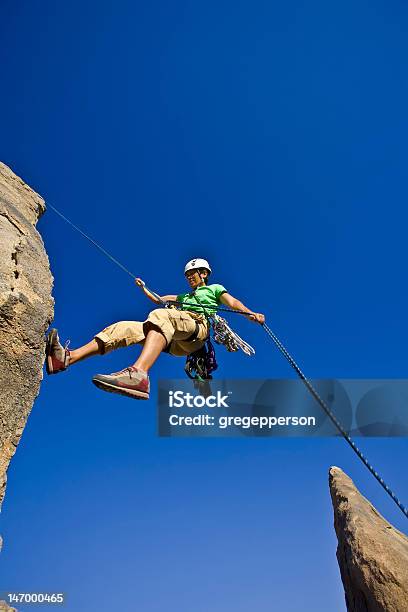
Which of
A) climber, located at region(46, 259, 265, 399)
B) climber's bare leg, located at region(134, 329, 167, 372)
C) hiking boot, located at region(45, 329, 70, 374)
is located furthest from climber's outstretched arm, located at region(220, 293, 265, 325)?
hiking boot, located at region(45, 329, 70, 374)

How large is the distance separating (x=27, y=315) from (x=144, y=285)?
3.18 metres

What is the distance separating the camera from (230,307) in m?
Result: 7.04

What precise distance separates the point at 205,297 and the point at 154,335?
4.71 ft

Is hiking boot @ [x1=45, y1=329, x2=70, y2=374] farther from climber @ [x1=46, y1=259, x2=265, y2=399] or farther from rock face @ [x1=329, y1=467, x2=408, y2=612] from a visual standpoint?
rock face @ [x1=329, y1=467, x2=408, y2=612]

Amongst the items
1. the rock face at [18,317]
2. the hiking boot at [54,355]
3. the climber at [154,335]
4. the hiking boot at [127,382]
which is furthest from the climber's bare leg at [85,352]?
the rock face at [18,317]

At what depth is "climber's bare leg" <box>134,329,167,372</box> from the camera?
17.9 feet

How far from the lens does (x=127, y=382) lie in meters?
5.13

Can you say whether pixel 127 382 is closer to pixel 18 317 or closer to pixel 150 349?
pixel 150 349

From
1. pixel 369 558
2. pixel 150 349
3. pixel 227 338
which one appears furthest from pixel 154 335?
pixel 369 558

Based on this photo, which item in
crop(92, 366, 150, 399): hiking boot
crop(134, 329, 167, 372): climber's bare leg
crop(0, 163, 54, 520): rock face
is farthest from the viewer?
crop(134, 329, 167, 372): climber's bare leg

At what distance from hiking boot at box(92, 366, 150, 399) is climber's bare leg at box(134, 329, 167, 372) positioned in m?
0.15

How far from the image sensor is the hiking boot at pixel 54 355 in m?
4.78

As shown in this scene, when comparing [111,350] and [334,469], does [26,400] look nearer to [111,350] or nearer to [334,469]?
[111,350]

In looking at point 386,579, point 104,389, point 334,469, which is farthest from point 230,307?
point 334,469
